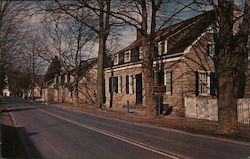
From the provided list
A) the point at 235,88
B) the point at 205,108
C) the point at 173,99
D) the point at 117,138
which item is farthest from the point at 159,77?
the point at 117,138

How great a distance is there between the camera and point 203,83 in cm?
3306

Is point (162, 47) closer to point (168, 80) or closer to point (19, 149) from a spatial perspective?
point (168, 80)

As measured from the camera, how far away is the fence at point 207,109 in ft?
76.9

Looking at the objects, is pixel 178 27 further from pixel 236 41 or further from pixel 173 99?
pixel 236 41

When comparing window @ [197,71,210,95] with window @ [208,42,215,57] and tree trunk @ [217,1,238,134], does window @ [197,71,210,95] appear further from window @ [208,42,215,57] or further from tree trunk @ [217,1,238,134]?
tree trunk @ [217,1,238,134]

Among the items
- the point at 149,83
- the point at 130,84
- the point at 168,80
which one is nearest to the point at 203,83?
the point at 168,80

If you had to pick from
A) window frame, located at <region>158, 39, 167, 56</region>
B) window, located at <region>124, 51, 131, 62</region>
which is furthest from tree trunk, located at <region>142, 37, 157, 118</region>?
window, located at <region>124, 51, 131, 62</region>

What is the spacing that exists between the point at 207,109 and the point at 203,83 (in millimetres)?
6414

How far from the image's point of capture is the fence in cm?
2344

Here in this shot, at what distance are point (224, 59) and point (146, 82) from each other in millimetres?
10344

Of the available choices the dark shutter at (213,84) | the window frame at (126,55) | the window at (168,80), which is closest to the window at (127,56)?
the window frame at (126,55)

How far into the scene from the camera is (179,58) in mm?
33000

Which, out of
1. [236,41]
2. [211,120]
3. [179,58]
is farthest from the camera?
[179,58]

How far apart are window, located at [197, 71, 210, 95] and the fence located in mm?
3511
